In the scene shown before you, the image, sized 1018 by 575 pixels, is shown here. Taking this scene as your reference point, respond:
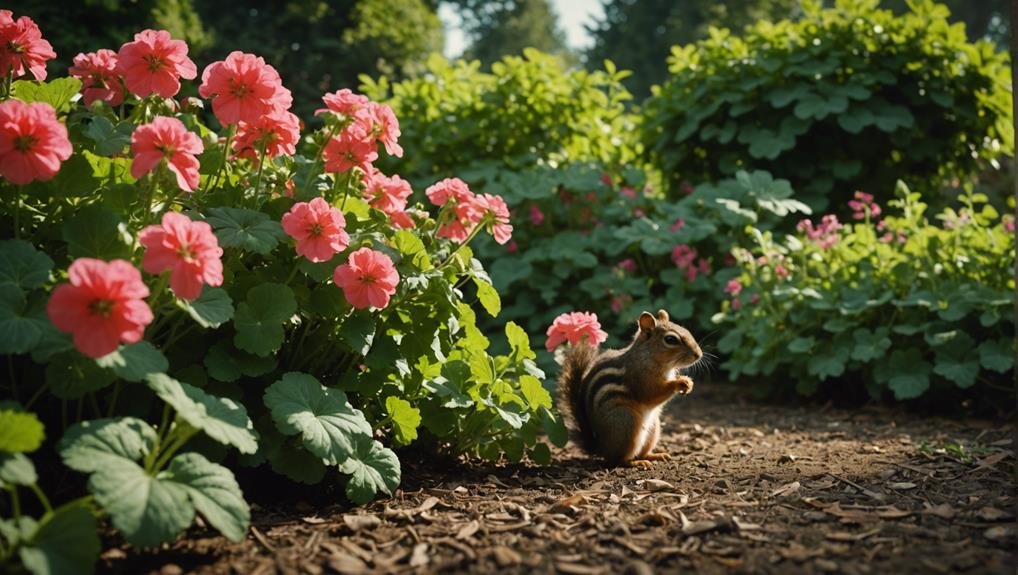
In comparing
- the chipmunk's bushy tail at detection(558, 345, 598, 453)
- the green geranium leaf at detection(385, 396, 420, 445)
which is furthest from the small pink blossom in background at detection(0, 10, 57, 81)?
the chipmunk's bushy tail at detection(558, 345, 598, 453)

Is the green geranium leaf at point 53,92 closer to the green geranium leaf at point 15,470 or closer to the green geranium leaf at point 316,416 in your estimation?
the green geranium leaf at point 316,416

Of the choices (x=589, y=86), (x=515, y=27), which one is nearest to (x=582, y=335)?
(x=589, y=86)

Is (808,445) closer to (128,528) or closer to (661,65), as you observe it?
(128,528)

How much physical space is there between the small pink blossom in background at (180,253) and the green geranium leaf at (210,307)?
0.14 metres

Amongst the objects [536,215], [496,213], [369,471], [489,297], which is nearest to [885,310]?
[536,215]

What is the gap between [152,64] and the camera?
238 centimetres

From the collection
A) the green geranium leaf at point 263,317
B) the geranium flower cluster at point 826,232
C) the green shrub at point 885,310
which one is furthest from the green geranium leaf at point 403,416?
the geranium flower cluster at point 826,232

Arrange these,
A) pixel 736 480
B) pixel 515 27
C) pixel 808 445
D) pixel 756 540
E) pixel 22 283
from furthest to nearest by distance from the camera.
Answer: pixel 515 27 → pixel 808 445 → pixel 736 480 → pixel 756 540 → pixel 22 283

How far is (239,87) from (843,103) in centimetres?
503

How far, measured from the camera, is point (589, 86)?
681 centimetres

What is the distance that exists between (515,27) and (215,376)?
3261 cm

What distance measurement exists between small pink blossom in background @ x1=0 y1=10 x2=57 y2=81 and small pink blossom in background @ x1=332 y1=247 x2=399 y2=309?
114 cm

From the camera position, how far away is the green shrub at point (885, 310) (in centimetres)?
444

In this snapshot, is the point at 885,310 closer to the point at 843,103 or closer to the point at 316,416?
the point at 843,103
